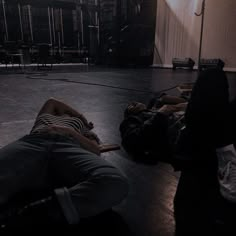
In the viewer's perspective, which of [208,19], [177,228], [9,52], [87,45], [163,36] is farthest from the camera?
[87,45]

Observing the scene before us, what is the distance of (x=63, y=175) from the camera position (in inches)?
40.4

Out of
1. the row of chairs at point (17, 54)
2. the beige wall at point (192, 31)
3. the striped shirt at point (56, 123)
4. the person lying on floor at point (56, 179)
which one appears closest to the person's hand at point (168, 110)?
the striped shirt at point (56, 123)

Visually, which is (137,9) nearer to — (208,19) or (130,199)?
(208,19)

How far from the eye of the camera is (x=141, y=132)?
167 centimetres

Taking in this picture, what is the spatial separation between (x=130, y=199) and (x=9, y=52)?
381 inches

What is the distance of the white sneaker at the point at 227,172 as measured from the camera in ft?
3.51

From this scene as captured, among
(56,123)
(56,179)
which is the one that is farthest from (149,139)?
(56,179)

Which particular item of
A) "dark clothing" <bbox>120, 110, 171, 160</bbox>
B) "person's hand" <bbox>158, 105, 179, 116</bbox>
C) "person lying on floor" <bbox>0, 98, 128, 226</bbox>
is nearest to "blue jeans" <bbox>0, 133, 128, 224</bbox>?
"person lying on floor" <bbox>0, 98, 128, 226</bbox>

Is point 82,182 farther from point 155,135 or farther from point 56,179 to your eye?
point 155,135

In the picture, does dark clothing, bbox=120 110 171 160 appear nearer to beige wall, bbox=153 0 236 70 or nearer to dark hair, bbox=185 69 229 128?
dark hair, bbox=185 69 229 128

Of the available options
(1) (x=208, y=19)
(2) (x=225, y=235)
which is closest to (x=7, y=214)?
(2) (x=225, y=235)

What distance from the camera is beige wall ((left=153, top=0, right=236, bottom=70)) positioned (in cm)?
835

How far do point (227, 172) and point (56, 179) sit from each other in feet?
2.35

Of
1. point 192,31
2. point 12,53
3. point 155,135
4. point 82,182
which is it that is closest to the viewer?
point 82,182
